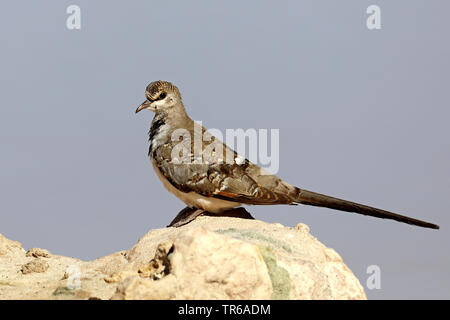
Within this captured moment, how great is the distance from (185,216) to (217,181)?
107 cm

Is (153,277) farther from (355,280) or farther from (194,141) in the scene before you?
(194,141)

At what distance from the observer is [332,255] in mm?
8656

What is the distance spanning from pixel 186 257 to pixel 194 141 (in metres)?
3.66

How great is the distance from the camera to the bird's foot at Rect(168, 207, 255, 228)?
10.5 metres

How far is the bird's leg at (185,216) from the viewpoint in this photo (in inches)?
410

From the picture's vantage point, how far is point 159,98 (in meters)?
11.2

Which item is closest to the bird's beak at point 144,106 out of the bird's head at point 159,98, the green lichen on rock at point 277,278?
the bird's head at point 159,98

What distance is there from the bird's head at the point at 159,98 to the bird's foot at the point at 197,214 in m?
1.78

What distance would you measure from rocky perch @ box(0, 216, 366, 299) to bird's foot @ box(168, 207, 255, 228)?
0.44 metres

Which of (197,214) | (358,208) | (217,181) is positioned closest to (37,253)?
(197,214)

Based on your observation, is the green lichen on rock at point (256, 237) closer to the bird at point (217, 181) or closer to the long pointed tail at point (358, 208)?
the bird at point (217, 181)

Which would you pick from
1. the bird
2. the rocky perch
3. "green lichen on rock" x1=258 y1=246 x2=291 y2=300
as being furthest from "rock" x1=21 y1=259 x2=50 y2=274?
"green lichen on rock" x1=258 y1=246 x2=291 y2=300

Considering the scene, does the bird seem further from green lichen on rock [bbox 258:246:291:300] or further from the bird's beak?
green lichen on rock [bbox 258:246:291:300]
